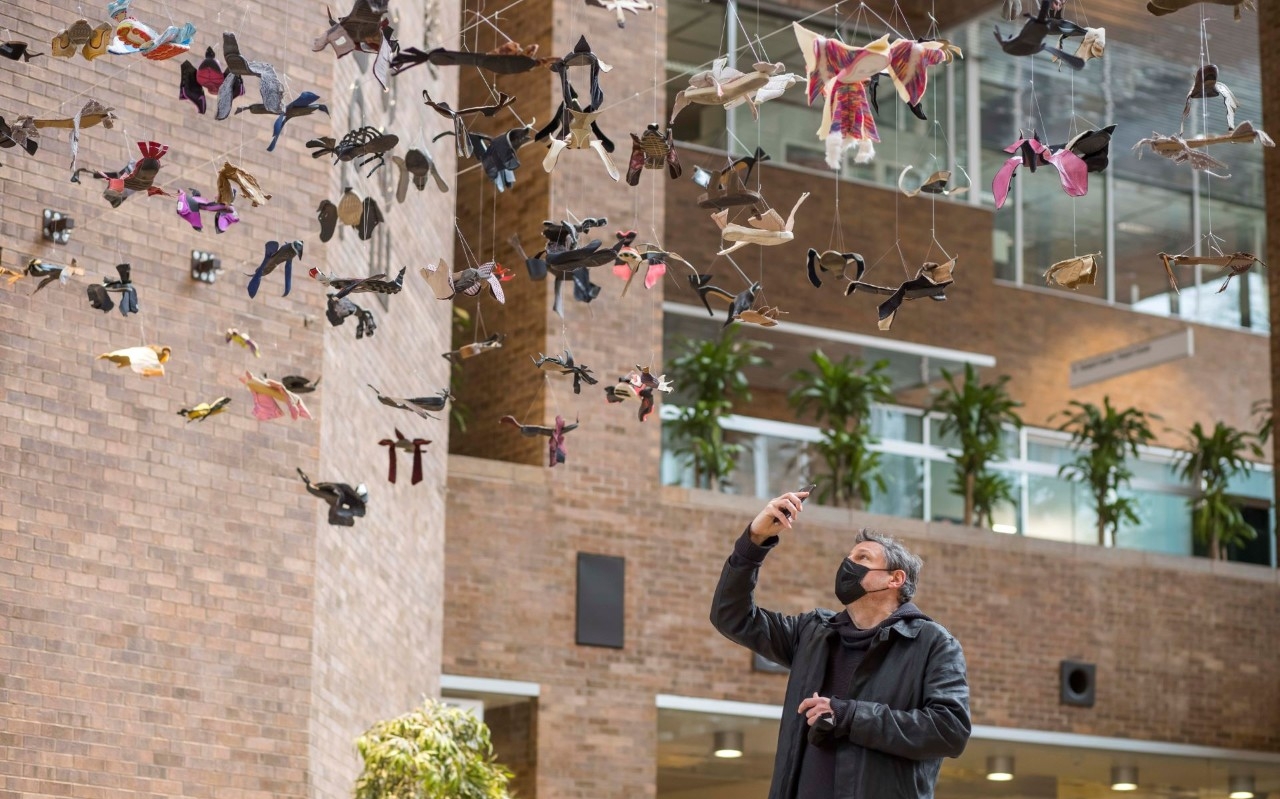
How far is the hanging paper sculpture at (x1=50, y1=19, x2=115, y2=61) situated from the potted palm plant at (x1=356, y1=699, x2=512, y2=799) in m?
3.93

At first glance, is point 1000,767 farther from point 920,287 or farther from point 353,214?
point 353,214

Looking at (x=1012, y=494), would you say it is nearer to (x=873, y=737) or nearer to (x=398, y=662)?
(x=398, y=662)

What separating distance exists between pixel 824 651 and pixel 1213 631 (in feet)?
36.4

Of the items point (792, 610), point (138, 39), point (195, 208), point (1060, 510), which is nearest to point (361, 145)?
point (138, 39)

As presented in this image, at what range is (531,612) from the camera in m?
11.8

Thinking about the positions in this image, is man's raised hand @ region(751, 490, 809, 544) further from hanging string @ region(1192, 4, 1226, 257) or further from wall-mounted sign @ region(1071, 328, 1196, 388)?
wall-mounted sign @ region(1071, 328, 1196, 388)

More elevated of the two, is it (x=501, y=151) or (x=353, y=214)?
(x=501, y=151)

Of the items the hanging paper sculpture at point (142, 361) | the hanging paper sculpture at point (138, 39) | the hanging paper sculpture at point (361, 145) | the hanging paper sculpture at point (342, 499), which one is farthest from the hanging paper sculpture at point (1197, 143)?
the hanging paper sculpture at point (142, 361)

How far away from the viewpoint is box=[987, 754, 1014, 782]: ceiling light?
46.7 ft

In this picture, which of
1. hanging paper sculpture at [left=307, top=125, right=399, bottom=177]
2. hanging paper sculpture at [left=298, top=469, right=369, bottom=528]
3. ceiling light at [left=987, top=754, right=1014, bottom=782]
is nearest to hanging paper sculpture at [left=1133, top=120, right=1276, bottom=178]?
hanging paper sculpture at [left=307, top=125, right=399, bottom=177]

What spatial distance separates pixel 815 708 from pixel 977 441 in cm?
1034

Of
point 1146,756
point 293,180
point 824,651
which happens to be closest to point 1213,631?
point 1146,756

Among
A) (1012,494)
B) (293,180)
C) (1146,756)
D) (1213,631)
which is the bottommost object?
(1146,756)

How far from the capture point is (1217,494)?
577 inches
